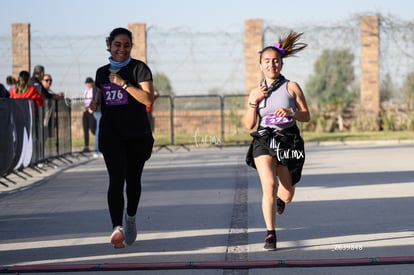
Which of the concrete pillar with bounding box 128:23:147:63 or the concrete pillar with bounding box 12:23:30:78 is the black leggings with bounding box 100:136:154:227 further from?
the concrete pillar with bounding box 128:23:147:63

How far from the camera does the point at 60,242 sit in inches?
352

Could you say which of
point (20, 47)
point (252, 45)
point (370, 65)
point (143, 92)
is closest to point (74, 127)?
point (20, 47)

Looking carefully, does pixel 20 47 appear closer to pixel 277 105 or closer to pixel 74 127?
pixel 74 127

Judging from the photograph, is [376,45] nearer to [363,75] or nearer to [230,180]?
[363,75]

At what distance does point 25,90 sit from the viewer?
699 inches

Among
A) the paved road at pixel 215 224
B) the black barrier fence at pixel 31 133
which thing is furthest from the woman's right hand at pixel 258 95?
the black barrier fence at pixel 31 133

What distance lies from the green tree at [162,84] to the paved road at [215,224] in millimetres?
13860

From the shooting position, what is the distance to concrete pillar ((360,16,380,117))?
30.5m

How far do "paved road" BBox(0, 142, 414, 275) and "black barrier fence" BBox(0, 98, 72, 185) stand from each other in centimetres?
42

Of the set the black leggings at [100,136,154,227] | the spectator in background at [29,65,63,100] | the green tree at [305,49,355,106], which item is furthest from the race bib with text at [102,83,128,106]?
the green tree at [305,49,355,106]

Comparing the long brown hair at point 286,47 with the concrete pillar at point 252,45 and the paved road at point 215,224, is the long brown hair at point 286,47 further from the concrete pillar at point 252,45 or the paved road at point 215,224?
the concrete pillar at point 252,45

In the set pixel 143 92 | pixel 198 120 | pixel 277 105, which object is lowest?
pixel 198 120

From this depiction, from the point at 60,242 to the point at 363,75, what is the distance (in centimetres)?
2250

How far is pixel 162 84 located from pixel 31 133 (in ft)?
49.9
